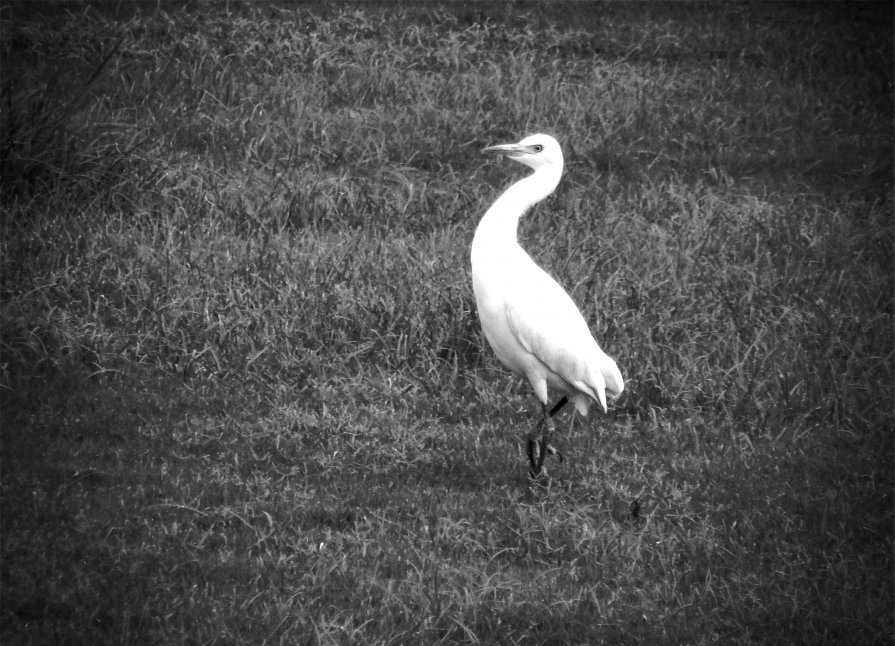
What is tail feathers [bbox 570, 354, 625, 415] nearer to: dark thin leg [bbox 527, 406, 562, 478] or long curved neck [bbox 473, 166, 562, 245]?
dark thin leg [bbox 527, 406, 562, 478]

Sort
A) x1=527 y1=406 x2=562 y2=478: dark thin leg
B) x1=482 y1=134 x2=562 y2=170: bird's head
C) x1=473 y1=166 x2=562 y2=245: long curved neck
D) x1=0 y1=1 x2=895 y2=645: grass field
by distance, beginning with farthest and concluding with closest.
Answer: x1=482 y1=134 x2=562 y2=170: bird's head < x1=473 y1=166 x2=562 y2=245: long curved neck < x1=527 y1=406 x2=562 y2=478: dark thin leg < x1=0 y1=1 x2=895 y2=645: grass field

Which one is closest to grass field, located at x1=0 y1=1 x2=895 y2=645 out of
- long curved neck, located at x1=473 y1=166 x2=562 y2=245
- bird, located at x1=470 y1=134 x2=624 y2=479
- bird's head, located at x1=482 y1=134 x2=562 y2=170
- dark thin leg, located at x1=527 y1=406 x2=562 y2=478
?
dark thin leg, located at x1=527 y1=406 x2=562 y2=478

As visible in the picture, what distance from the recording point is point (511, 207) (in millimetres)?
5285

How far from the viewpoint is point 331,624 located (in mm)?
3793

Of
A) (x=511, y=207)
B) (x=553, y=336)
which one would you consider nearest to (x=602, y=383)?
(x=553, y=336)

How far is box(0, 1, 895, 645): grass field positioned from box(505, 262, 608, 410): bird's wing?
0.43m

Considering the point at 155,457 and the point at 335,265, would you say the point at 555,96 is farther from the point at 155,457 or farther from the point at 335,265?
the point at 155,457

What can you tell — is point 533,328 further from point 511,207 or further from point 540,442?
point 511,207

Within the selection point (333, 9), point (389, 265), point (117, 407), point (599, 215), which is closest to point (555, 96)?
point (599, 215)

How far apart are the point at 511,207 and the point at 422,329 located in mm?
1079

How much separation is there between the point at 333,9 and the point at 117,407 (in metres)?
6.29

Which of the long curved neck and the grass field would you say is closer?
the grass field

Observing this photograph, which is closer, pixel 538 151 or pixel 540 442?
pixel 540 442

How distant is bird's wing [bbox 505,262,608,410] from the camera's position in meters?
5.07
